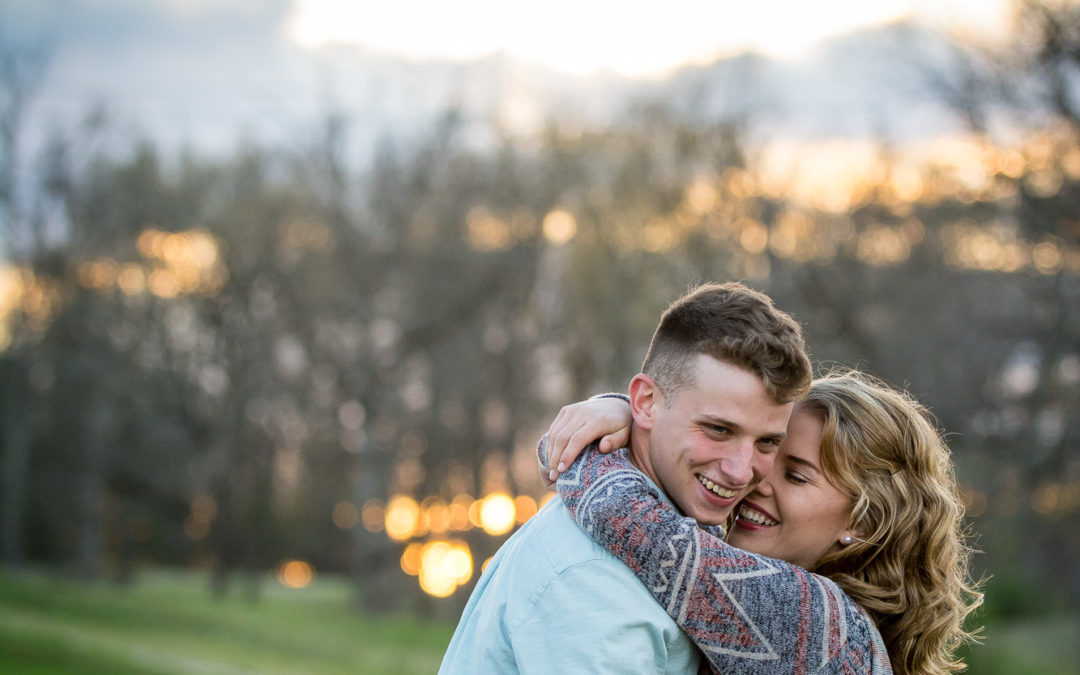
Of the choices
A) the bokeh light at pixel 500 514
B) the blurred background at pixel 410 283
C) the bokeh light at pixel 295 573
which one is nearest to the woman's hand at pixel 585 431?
the blurred background at pixel 410 283

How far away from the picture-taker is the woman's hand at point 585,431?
2.85 m

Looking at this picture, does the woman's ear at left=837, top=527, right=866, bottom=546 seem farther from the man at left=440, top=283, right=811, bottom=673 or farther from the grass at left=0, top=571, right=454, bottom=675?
the grass at left=0, top=571, right=454, bottom=675

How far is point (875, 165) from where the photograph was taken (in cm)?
2458

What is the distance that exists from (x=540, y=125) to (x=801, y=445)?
29.4 meters

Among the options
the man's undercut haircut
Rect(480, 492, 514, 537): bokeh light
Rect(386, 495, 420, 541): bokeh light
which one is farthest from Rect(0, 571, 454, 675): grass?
the man's undercut haircut

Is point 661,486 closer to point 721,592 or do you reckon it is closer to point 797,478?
point 721,592

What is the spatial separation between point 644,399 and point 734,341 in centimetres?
36

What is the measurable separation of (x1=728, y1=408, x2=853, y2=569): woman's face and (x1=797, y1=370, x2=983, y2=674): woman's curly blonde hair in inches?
1.4

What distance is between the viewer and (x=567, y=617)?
2309 mm

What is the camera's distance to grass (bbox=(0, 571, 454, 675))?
18328 mm

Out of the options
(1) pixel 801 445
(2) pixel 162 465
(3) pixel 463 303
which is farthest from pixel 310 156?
(1) pixel 801 445

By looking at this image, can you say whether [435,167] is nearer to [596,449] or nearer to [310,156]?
[310,156]

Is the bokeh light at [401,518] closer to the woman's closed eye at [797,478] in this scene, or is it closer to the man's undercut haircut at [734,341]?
the woman's closed eye at [797,478]

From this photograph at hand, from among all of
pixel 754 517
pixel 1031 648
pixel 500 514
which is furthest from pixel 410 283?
pixel 754 517
